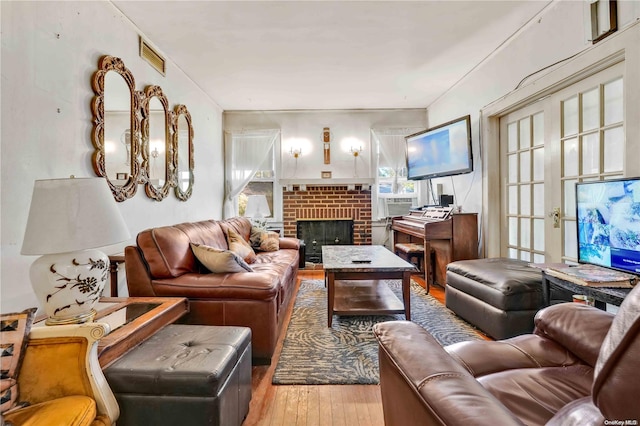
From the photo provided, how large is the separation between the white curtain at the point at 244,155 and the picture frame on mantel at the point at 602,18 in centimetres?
390

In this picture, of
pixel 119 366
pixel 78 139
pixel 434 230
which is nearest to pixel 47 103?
pixel 78 139

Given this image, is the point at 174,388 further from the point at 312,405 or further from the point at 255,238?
the point at 255,238

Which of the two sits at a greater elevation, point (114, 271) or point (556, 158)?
point (556, 158)

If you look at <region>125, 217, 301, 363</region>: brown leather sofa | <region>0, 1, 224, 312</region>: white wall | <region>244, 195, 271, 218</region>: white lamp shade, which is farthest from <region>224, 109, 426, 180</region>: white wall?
<region>125, 217, 301, 363</region>: brown leather sofa

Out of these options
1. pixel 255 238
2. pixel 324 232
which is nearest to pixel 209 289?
pixel 255 238

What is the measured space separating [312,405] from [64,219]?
4.78 feet

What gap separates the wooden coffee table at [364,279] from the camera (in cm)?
240

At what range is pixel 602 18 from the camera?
6.27 feet

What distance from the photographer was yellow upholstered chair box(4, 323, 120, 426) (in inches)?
39.5

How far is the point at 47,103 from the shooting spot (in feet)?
5.59

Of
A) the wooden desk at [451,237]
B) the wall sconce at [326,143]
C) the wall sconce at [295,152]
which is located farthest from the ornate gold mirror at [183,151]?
the wooden desk at [451,237]

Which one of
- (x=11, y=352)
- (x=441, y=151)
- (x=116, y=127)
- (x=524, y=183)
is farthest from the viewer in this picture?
(x=441, y=151)

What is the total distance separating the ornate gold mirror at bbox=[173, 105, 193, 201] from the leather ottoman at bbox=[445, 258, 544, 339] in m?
2.98

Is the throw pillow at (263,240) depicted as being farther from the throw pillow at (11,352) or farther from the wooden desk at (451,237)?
the throw pillow at (11,352)
